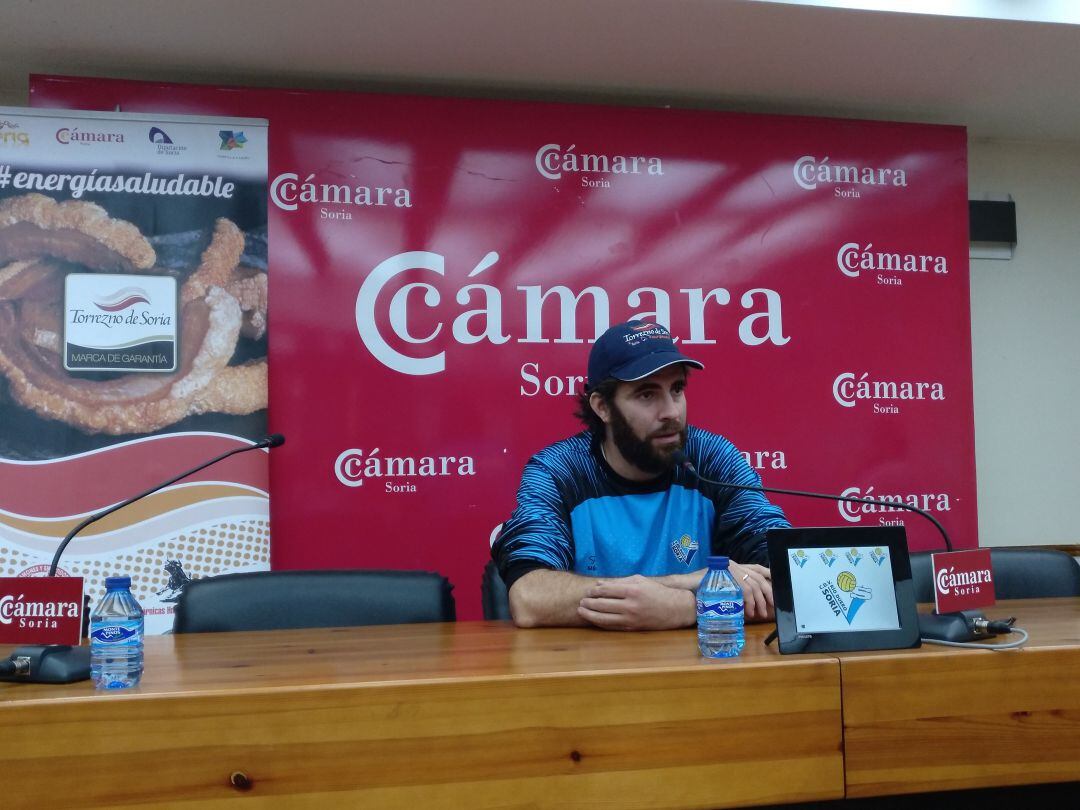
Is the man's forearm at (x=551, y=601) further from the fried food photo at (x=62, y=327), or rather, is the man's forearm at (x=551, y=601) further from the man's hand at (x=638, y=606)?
the fried food photo at (x=62, y=327)

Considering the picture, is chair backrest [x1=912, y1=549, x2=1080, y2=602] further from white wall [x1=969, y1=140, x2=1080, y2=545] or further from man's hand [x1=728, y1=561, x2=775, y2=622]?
white wall [x1=969, y1=140, x2=1080, y2=545]

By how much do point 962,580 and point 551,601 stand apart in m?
0.65

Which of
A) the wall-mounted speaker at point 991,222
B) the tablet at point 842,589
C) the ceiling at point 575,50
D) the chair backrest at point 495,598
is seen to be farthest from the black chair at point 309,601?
the wall-mounted speaker at point 991,222

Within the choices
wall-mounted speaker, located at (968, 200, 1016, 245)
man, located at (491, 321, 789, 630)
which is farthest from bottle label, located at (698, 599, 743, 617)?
wall-mounted speaker, located at (968, 200, 1016, 245)

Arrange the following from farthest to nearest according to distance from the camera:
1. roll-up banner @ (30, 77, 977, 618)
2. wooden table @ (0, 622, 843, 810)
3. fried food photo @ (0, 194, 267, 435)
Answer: roll-up banner @ (30, 77, 977, 618), fried food photo @ (0, 194, 267, 435), wooden table @ (0, 622, 843, 810)

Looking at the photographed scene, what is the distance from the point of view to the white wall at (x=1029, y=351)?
11.4 feet

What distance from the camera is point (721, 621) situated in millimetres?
1208

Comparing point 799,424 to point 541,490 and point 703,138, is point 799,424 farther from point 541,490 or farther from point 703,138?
point 541,490

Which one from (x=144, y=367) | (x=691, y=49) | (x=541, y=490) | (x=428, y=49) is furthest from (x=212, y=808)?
(x=691, y=49)

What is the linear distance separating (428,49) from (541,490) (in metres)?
1.49

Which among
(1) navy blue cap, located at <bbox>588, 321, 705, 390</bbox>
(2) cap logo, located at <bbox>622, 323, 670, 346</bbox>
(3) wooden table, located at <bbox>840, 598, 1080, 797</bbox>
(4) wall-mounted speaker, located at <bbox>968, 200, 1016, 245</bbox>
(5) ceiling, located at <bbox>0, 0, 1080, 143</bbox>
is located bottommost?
(3) wooden table, located at <bbox>840, 598, 1080, 797</bbox>

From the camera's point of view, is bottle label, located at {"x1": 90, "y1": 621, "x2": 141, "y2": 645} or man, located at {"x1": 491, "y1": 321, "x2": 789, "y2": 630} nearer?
bottle label, located at {"x1": 90, "y1": 621, "x2": 141, "y2": 645}

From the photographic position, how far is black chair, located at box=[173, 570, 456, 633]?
A: 1.72 meters

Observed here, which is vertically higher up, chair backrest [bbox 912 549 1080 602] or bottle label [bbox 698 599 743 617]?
bottle label [bbox 698 599 743 617]
